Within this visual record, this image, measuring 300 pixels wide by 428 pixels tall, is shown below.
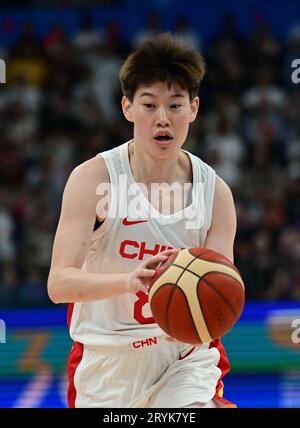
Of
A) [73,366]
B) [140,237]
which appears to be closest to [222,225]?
[140,237]

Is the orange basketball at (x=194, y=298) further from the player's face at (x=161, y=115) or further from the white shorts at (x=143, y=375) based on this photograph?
the player's face at (x=161, y=115)

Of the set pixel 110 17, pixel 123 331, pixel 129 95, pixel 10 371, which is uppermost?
pixel 110 17

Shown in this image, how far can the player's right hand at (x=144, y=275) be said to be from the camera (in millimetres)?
3877

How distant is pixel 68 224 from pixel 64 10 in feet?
32.2

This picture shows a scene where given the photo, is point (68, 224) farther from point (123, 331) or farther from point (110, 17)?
point (110, 17)

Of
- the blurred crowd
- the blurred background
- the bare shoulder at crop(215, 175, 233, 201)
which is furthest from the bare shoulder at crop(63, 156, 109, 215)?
the blurred crowd

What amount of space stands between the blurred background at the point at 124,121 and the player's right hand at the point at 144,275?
5282mm

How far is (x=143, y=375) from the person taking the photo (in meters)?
4.47

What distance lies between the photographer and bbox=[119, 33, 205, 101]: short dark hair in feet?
14.6

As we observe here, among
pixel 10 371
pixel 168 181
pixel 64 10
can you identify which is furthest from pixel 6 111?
pixel 168 181

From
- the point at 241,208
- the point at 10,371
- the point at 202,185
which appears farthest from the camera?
the point at 241,208

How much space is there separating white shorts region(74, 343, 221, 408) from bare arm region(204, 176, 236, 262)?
1.73 ft

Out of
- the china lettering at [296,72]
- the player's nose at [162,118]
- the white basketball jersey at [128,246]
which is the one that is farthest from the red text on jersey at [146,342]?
the china lettering at [296,72]

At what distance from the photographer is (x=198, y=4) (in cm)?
1366
